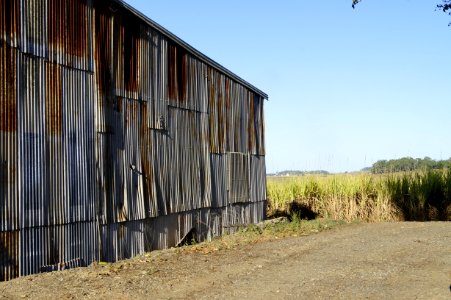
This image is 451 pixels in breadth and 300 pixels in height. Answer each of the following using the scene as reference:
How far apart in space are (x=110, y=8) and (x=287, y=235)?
8307 millimetres

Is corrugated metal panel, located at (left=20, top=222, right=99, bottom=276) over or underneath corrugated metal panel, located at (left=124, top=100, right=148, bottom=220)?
underneath

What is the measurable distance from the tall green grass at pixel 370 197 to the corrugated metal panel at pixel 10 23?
15.7 metres

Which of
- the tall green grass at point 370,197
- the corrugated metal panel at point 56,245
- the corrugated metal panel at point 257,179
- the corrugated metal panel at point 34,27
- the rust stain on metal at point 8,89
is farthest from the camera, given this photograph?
the tall green grass at point 370,197

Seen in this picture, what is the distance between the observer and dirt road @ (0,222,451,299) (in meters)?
8.05

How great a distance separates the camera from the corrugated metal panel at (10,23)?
9.02 m

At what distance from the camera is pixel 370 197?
23.0 metres

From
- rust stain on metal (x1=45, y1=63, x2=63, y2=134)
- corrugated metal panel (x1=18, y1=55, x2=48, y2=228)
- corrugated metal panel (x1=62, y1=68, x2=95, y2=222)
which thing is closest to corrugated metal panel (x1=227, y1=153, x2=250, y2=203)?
corrugated metal panel (x1=62, y1=68, x2=95, y2=222)

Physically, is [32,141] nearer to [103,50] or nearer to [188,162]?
[103,50]

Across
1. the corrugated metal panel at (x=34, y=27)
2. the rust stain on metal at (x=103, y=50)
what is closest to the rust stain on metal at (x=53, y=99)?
the corrugated metal panel at (x=34, y=27)

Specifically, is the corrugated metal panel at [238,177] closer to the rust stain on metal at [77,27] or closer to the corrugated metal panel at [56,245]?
the corrugated metal panel at [56,245]

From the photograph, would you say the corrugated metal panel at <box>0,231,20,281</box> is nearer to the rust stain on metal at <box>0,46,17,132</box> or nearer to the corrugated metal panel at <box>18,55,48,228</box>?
the corrugated metal panel at <box>18,55,48,228</box>

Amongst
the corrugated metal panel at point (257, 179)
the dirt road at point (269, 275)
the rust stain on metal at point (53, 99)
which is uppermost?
the rust stain on metal at point (53, 99)

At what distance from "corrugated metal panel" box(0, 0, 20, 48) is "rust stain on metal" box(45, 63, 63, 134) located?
83 cm

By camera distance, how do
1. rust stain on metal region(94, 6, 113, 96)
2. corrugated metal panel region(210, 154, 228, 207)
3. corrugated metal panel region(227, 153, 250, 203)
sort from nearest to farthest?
rust stain on metal region(94, 6, 113, 96) → corrugated metal panel region(210, 154, 228, 207) → corrugated metal panel region(227, 153, 250, 203)
